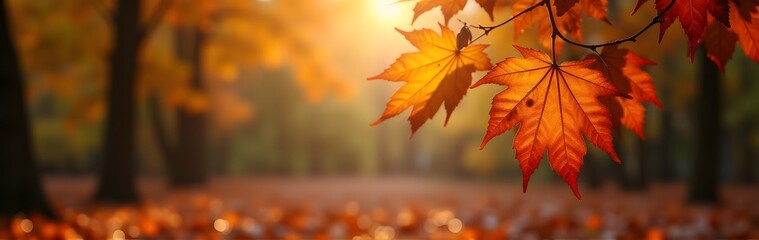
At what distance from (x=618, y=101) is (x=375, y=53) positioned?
3375 centimetres

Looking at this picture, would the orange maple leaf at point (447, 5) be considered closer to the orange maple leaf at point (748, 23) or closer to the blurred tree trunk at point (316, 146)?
the orange maple leaf at point (748, 23)

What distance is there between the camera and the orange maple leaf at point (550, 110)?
4.57ft

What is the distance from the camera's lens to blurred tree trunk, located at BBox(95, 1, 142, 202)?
9.73 metres

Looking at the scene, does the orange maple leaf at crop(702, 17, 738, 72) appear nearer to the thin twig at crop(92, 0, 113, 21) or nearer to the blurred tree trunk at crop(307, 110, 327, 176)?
the thin twig at crop(92, 0, 113, 21)

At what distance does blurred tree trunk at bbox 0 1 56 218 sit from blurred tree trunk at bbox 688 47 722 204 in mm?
8008

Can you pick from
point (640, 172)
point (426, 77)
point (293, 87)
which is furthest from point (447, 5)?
point (293, 87)

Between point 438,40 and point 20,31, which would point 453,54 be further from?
point 20,31

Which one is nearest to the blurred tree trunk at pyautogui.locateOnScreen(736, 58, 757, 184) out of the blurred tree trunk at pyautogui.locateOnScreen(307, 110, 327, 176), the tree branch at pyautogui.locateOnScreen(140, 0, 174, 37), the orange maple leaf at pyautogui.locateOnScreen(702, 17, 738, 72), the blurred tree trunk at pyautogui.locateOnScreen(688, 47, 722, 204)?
the blurred tree trunk at pyautogui.locateOnScreen(688, 47, 722, 204)

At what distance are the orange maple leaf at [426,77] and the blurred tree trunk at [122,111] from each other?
906cm

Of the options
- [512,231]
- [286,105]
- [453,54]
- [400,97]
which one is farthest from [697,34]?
[286,105]

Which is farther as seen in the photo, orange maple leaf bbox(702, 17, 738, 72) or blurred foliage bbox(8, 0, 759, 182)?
blurred foliage bbox(8, 0, 759, 182)

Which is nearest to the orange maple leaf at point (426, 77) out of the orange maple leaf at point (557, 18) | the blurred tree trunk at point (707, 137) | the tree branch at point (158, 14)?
the orange maple leaf at point (557, 18)

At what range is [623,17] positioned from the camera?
13.6m

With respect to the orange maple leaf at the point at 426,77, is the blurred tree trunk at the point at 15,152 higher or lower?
lower
